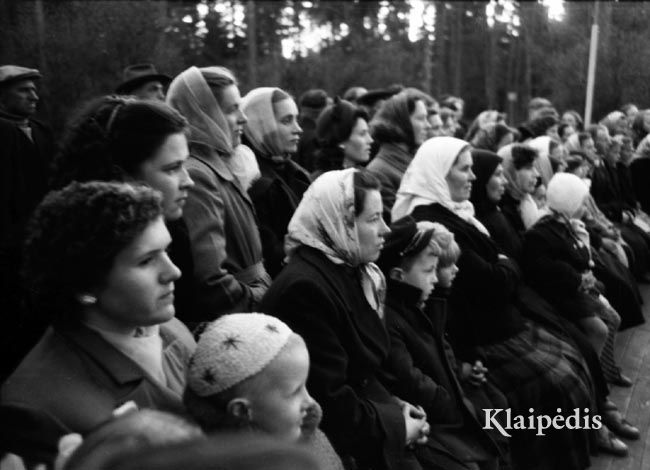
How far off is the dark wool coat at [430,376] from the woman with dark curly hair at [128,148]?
4.00 feet

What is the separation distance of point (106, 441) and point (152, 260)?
1.14m

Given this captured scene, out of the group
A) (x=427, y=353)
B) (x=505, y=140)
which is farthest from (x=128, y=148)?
(x=505, y=140)

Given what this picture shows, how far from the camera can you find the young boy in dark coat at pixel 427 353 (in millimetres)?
3263

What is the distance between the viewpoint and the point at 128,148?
8.34 ft

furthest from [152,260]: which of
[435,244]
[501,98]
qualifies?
[501,98]

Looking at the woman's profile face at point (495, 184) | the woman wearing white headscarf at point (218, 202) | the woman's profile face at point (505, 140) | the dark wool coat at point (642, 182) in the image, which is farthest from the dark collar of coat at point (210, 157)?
the dark wool coat at point (642, 182)

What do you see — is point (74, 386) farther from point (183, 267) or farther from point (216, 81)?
point (216, 81)

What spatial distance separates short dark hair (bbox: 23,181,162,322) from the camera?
1860 millimetres

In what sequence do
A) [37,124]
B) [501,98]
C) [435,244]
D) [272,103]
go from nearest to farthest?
[435,244] < [272,103] < [37,124] < [501,98]

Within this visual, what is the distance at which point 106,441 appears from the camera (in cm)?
86

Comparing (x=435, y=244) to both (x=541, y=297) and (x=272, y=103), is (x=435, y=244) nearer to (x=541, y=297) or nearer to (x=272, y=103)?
(x=272, y=103)

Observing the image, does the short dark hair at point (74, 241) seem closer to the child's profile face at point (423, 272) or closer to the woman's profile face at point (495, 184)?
the child's profile face at point (423, 272)

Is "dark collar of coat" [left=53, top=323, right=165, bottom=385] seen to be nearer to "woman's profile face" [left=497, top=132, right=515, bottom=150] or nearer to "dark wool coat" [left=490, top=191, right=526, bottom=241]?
"dark wool coat" [left=490, top=191, right=526, bottom=241]

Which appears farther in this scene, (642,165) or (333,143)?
(642,165)
